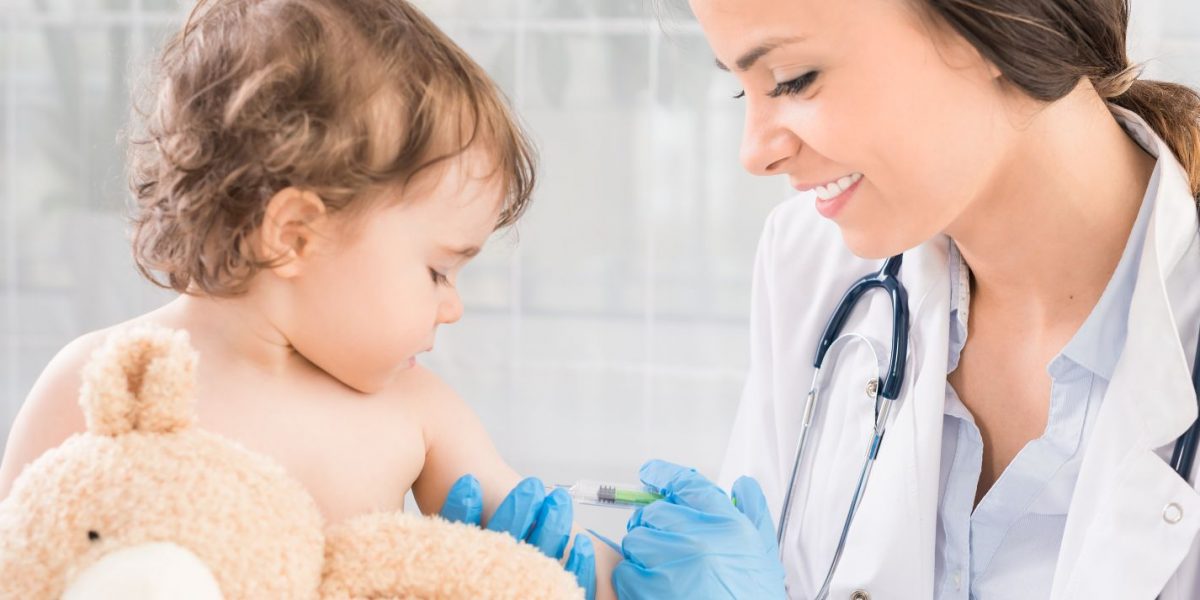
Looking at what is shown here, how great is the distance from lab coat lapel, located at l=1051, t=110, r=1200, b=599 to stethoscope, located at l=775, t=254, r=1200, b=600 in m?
0.25

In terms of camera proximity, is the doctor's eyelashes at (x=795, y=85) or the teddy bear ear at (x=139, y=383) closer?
the teddy bear ear at (x=139, y=383)

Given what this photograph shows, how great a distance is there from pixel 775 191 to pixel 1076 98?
2.97 ft

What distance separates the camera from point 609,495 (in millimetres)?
1225

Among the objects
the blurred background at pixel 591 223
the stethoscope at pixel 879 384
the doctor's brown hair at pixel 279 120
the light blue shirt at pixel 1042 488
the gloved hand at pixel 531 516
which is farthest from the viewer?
the blurred background at pixel 591 223

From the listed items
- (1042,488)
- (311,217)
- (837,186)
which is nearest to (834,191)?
(837,186)

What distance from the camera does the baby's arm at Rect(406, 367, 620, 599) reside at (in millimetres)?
1107

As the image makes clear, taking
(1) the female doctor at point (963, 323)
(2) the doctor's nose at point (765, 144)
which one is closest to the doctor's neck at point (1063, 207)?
(1) the female doctor at point (963, 323)

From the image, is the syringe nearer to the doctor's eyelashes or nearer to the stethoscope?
the stethoscope

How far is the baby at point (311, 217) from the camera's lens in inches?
37.1

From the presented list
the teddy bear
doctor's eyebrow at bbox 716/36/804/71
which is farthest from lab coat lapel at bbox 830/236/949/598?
the teddy bear

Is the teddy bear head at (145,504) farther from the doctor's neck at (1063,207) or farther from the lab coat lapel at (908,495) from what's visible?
the doctor's neck at (1063,207)

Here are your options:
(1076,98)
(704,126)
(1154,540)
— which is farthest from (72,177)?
(1154,540)

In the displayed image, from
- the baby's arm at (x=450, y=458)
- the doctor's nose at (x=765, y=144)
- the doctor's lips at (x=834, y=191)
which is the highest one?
the doctor's nose at (x=765, y=144)

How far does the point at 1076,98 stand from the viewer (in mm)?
1292
